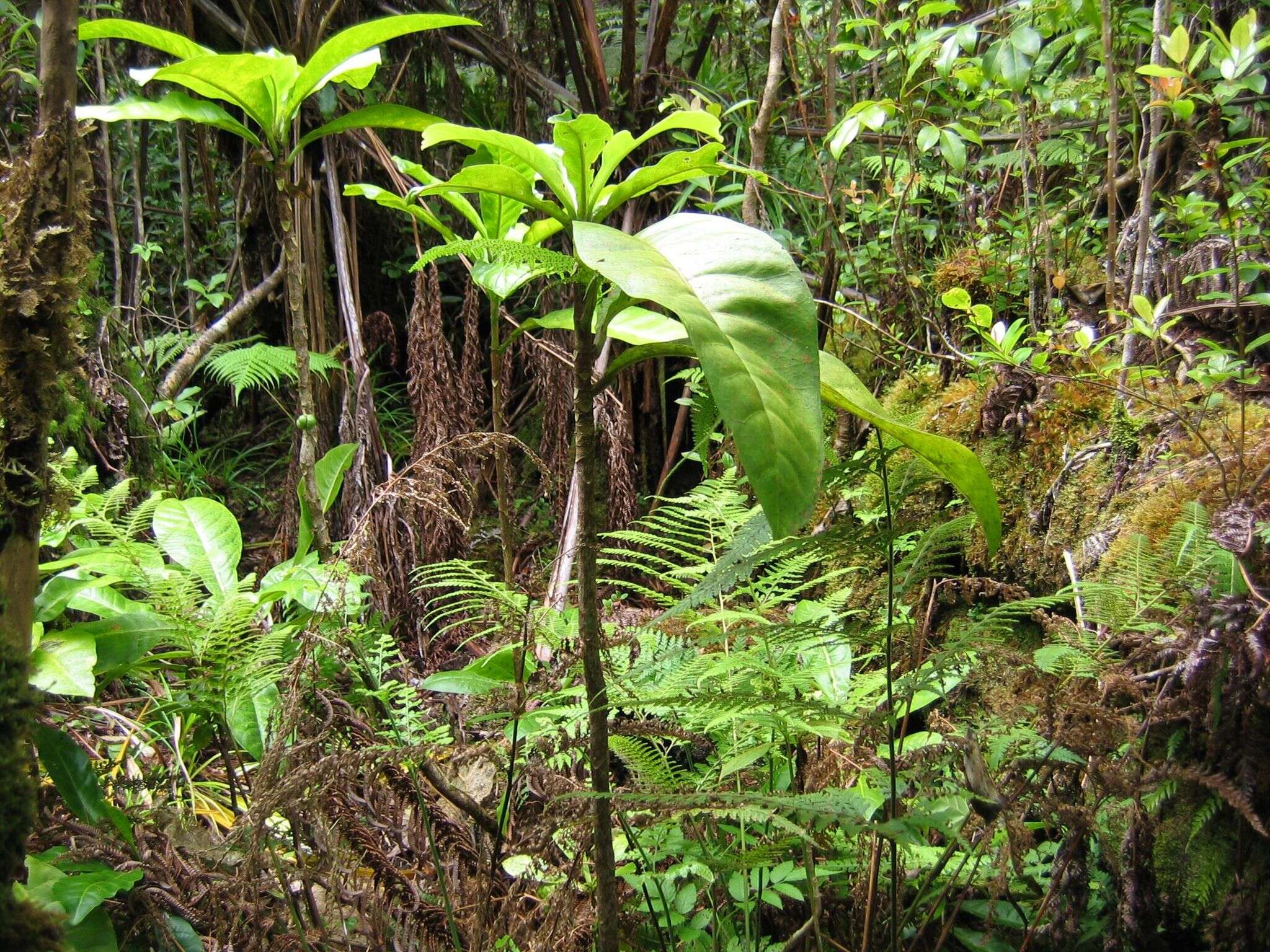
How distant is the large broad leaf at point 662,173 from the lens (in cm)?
99

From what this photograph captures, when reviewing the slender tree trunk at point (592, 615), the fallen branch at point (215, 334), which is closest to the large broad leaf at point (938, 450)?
the slender tree trunk at point (592, 615)

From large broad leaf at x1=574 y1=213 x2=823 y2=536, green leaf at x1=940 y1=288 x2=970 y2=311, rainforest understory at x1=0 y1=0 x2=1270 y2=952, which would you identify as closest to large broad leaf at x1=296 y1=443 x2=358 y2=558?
rainforest understory at x1=0 y1=0 x2=1270 y2=952

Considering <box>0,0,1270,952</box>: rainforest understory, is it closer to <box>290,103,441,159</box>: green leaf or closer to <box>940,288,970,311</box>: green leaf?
<box>290,103,441,159</box>: green leaf

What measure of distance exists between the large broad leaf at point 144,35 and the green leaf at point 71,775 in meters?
1.21

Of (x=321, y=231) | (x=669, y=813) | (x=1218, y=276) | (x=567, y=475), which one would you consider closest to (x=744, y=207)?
(x=567, y=475)

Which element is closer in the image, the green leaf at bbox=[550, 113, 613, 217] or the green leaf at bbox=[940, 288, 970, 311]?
the green leaf at bbox=[550, 113, 613, 217]

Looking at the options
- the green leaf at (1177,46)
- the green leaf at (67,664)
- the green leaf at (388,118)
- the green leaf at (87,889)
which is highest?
the green leaf at (1177,46)

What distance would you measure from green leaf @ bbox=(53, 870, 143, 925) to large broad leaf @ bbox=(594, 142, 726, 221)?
3.45 feet

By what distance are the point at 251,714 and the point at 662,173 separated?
3.79 feet

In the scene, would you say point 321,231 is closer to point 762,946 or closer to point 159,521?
point 159,521

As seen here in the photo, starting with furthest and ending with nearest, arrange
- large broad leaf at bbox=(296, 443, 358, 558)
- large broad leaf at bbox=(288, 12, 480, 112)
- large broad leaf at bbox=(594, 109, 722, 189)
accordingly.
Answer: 1. large broad leaf at bbox=(296, 443, 358, 558)
2. large broad leaf at bbox=(288, 12, 480, 112)
3. large broad leaf at bbox=(594, 109, 722, 189)

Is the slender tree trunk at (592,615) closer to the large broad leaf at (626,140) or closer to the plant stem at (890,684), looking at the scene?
the large broad leaf at (626,140)

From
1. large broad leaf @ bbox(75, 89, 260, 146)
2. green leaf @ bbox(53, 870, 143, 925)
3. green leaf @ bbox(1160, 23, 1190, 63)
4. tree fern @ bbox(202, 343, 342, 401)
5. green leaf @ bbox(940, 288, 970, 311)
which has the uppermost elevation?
green leaf @ bbox(1160, 23, 1190, 63)

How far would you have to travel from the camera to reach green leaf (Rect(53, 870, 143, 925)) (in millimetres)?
1068
